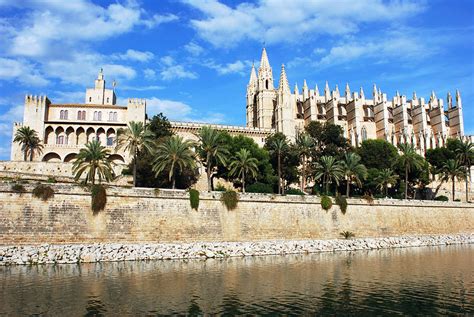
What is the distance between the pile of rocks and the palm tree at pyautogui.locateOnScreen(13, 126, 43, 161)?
3040cm

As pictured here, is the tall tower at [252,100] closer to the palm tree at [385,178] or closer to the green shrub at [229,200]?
the palm tree at [385,178]

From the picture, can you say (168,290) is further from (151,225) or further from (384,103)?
(384,103)

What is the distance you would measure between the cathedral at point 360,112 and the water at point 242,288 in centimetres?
4858

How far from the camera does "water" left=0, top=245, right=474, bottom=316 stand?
1537 cm

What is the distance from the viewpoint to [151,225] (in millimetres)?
30688

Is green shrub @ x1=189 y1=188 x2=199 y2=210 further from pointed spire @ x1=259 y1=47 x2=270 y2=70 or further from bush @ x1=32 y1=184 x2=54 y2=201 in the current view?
pointed spire @ x1=259 y1=47 x2=270 y2=70

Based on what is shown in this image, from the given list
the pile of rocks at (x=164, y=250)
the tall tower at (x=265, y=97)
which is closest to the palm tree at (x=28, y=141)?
the pile of rocks at (x=164, y=250)

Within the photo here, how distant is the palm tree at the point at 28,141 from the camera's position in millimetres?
53031

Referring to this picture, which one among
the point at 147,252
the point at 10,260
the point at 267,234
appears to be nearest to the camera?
the point at 10,260

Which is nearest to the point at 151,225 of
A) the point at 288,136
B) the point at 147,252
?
the point at 147,252

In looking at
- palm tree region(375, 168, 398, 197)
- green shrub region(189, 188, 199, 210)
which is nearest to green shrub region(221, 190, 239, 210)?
green shrub region(189, 188, 199, 210)

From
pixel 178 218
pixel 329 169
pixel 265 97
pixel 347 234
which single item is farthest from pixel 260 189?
pixel 265 97

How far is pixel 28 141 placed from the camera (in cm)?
5353

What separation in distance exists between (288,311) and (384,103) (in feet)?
234
